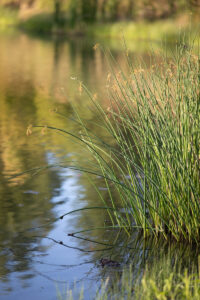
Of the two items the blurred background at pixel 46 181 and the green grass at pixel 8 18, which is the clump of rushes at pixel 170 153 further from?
the green grass at pixel 8 18

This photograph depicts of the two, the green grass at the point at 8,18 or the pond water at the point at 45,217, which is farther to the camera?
the green grass at the point at 8,18

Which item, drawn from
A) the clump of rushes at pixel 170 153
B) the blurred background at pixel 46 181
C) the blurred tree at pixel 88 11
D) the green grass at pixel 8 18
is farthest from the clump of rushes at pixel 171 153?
the green grass at pixel 8 18

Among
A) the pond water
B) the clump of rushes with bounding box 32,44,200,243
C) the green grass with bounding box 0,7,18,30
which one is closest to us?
the pond water

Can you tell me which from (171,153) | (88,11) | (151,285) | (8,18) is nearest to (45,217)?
(171,153)

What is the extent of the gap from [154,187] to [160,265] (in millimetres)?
429

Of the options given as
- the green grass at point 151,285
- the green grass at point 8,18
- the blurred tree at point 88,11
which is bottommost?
the green grass at point 8,18

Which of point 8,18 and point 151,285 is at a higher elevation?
point 151,285

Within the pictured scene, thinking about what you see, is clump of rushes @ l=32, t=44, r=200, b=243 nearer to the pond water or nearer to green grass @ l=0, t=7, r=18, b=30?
the pond water

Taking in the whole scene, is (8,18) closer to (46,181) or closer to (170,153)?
(46,181)

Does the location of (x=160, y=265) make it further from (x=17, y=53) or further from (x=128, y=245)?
(x=17, y=53)

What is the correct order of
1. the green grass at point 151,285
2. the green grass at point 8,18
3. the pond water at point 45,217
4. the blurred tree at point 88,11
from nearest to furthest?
the green grass at point 151,285
the pond water at point 45,217
the blurred tree at point 88,11
the green grass at point 8,18

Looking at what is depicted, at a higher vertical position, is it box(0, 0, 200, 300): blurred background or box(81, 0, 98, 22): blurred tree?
→ box(0, 0, 200, 300): blurred background

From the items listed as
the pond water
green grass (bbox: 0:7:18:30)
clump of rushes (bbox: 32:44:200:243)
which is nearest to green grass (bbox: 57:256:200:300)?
the pond water

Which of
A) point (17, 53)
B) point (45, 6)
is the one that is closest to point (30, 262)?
point (17, 53)
